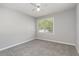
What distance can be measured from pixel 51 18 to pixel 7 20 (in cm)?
276

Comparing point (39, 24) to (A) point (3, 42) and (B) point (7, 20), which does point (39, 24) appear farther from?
(A) point (3, 42)

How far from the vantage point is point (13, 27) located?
115 inches

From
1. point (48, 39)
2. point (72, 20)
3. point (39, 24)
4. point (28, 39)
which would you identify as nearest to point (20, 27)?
point (28, 39)

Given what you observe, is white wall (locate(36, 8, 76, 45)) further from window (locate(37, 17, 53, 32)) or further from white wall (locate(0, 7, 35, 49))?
white wall (locate(0, 7, 35, 49))

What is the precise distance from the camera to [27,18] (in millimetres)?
3904

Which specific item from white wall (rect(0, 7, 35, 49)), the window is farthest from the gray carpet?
the window

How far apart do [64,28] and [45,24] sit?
4.69 ft

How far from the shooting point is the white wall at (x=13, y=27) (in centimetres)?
250

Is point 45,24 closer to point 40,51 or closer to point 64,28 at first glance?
point 64,28

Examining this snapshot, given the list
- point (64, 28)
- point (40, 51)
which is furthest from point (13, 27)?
point (64, 28)

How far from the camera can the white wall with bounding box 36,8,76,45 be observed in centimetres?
303

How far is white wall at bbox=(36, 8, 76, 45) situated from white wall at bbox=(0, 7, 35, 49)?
1.84 metres

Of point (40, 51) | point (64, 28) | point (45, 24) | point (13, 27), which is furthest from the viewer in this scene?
point (45, 24)

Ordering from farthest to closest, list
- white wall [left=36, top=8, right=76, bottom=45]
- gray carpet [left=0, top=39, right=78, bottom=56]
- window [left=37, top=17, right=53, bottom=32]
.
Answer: window [left=37, top=17, right=53, bottom=32]
white wall [left=36, top=8, right=76, bottom=45]
gray carpet [left=0, top=39, right=78, bottom=56]
